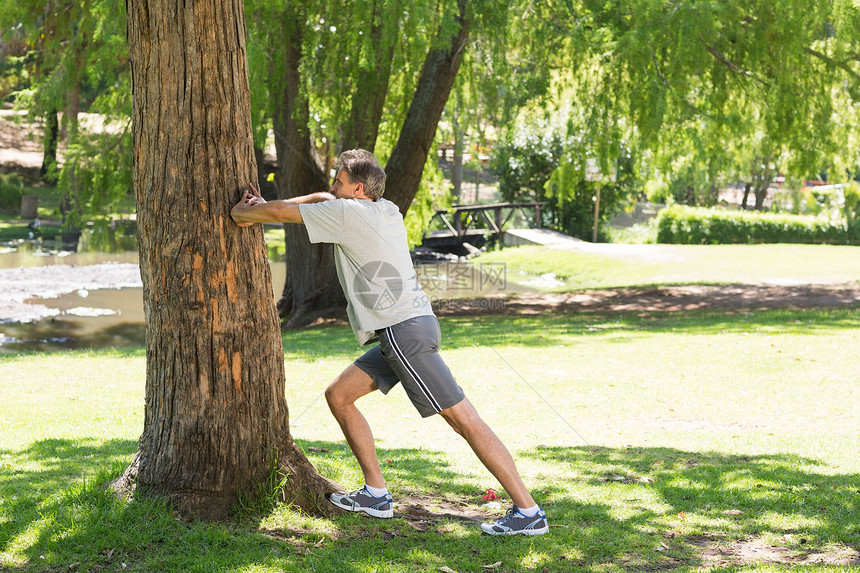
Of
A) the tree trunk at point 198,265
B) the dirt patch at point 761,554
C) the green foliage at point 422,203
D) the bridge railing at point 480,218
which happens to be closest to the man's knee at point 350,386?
the tree trunk at point 198,265

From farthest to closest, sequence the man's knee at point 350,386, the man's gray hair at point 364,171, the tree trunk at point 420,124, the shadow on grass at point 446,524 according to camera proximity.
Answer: the tree trunk at point 420,124
the man's knee at point 350,386
the man's gray hair at point 364,171
the shadow on grass at point 446,524

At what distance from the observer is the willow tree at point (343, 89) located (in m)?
10.8

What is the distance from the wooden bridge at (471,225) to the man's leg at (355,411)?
21972 mm

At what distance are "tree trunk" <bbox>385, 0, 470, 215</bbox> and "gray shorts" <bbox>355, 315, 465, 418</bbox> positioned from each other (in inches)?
394

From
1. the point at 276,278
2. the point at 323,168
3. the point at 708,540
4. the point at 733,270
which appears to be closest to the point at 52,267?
the point at 276,278

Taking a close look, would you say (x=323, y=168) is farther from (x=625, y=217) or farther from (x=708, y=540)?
(x=625, y=217)

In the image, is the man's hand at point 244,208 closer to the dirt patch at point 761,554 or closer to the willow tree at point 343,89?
the dirt patch at point 761,554

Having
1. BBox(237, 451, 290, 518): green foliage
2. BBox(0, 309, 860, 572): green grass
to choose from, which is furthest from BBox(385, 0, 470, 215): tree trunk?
BBox(237, 451, 290, 518): green foliage

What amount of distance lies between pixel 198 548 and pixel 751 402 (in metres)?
5.49

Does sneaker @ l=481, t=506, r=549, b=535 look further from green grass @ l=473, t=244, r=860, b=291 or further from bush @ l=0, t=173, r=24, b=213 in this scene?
bush @ l=0, t=173, r=24, b=213

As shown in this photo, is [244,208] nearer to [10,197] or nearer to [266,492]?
[266,492]

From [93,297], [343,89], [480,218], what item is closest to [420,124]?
[343,89]

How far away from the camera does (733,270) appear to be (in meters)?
20.5

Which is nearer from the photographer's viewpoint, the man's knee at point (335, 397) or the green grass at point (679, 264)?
the man's knee at point (335, 397)
